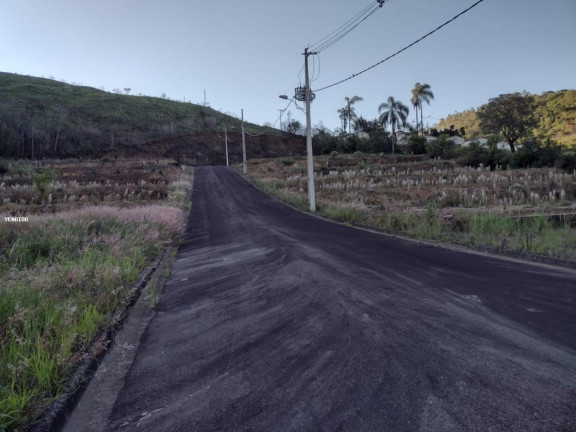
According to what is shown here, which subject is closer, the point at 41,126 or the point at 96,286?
the point at 96,286

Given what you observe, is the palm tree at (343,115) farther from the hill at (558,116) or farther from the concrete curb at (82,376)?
the concrete curb at (82,376)

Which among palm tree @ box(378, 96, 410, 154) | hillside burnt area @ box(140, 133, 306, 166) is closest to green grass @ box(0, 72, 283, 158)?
hillside burnt area @ box(140, 133, 306, 166)

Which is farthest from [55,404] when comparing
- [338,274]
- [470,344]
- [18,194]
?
[18,194]

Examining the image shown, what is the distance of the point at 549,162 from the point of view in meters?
35.9

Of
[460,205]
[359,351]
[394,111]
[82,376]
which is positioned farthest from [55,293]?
[394,111]

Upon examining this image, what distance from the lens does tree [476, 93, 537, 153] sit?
186 feet

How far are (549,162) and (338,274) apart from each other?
3877 cm

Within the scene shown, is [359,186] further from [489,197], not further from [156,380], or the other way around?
[156,380]

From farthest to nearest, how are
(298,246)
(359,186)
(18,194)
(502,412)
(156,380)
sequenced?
(359,186) < (18,194) < (298,246) < (156,380) < (502,412)

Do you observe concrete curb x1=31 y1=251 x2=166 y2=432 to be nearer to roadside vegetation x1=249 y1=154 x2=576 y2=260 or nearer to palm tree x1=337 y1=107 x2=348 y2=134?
roadside vegetation x1=249 y1=154 x2=576 y2=260

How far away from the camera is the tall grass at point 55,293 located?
322 centimetres

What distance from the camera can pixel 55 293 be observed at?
5238 millimetres

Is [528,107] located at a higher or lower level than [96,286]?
higher

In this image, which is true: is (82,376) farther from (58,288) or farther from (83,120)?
(83,120)
